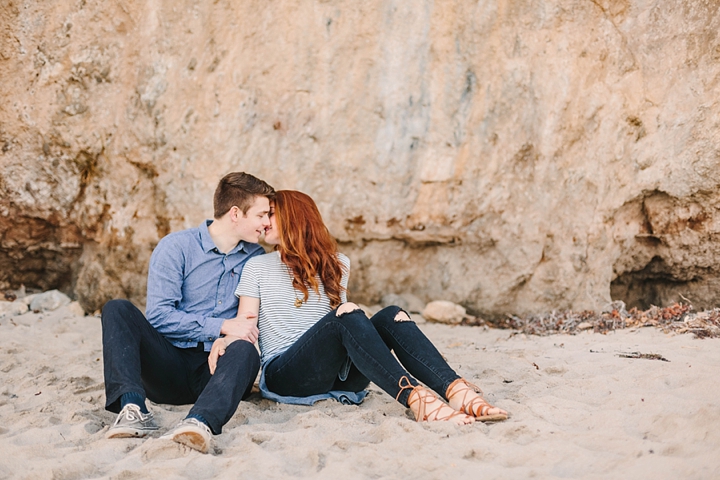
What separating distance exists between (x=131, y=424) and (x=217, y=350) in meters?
0.53

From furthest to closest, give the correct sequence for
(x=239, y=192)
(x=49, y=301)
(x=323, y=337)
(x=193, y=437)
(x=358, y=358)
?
(x=49, y=301), (x=239, y=192), (x=323, y=337), (x=358, y=358), (x=193, y=437)

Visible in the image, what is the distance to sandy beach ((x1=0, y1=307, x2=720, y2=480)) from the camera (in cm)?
229

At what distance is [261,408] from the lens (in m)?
3.30

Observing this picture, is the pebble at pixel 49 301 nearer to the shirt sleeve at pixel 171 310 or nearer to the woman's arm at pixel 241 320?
the shirt sleeve at pixel 171 310

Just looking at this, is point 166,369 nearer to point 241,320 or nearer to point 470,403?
point 241,320

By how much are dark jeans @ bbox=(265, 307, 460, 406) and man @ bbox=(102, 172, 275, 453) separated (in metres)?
0.25

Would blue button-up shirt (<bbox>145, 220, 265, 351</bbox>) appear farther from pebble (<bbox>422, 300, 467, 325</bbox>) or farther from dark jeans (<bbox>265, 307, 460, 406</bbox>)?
pebble (<bbox>422, 300, 467, 325</bbox>)

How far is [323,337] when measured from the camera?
10.2ft

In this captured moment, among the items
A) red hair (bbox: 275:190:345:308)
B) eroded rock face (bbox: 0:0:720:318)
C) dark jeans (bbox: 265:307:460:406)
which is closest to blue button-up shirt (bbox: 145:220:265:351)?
red hair (bbox: 275:190:345:308)

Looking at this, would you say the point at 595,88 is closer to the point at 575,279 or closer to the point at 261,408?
the point at 575,279

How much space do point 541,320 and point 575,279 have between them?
0.63 metres

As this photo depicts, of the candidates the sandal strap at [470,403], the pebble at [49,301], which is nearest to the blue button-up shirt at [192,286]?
the sandal strap at [470,403]

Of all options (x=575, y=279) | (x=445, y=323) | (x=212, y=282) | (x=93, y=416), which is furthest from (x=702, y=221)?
(x=93, y=416)

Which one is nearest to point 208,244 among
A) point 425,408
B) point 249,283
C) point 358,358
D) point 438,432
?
point 249,283
